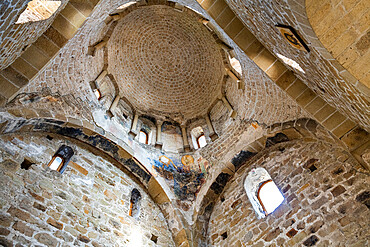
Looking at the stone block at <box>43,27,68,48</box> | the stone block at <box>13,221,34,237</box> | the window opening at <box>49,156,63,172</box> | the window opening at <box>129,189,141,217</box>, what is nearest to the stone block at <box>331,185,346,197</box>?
the window opening at <box>129,189,141,217</box>

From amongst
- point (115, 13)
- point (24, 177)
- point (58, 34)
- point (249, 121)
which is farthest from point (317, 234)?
point (115, 13)

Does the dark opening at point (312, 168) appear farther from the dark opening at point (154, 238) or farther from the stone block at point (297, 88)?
the dark opening at point (154, 238)

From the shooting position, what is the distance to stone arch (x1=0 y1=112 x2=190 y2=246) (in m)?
7.02

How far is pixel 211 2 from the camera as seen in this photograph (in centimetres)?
619

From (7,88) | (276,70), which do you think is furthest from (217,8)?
(7,88)

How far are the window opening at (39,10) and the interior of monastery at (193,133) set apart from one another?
0.02 m

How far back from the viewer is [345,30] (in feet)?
11.5

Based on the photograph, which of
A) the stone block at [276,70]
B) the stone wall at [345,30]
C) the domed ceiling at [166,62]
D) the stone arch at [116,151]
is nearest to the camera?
the stone wall at [345,30]

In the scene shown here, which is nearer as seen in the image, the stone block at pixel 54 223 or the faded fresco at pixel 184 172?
the stone block at pixel 54 223

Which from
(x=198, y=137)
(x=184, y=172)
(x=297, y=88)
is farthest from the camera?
(x=198, y=137)

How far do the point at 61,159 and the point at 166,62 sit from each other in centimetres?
731

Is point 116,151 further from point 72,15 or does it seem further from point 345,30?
point 345,30

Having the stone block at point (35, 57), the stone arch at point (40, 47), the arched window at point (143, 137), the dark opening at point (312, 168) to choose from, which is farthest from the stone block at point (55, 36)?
the dark opening at point (312, 168)

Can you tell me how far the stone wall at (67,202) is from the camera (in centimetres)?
529
